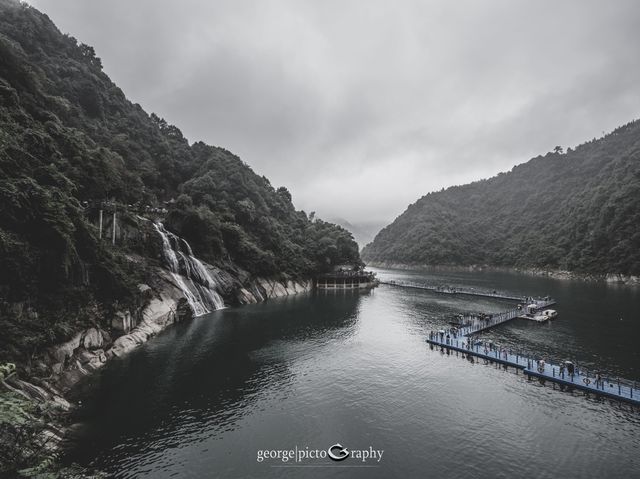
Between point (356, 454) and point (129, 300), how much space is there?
36.9 metres

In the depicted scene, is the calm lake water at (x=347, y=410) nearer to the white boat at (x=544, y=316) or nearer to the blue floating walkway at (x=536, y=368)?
the blue floating walkway at (x=536, y=368)

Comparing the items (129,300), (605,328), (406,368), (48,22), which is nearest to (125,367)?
(129,300)

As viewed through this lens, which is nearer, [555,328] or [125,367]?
[125,367]

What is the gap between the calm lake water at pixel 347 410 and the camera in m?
22.3

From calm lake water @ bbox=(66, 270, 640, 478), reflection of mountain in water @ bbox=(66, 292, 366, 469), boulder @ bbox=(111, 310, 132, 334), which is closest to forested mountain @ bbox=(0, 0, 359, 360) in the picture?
boulder @ bbox=(111, 310, 132, 334)

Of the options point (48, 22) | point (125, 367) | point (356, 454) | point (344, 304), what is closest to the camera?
point (356, 454)

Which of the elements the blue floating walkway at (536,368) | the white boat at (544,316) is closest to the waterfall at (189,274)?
the blue floating walkway at (536,368)

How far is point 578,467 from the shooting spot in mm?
22297

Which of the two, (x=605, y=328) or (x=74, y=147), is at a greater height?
(x=74, y=147)

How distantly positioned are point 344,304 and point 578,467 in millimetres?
67538

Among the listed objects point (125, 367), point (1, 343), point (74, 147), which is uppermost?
point (74, 147)

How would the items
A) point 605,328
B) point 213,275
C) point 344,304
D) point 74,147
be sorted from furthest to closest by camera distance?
point 344,304 → point 213,275 → point 605,328 → point 74,147

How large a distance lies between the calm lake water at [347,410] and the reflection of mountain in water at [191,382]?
135 mm

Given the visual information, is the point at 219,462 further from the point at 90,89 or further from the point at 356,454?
the point at 90,89
